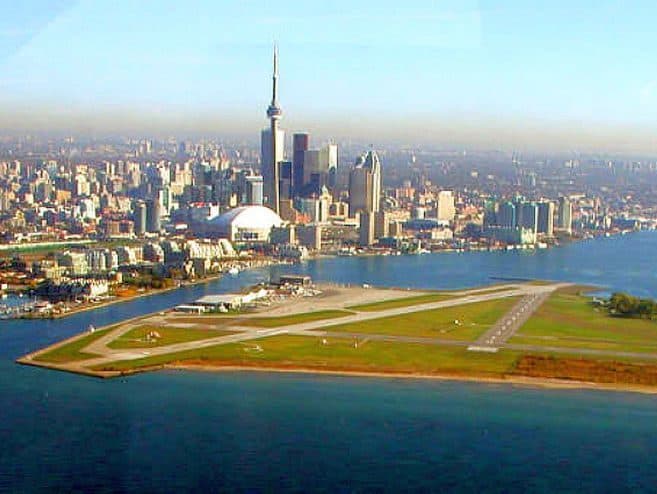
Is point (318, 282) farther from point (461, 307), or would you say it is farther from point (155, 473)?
point (155, 473)

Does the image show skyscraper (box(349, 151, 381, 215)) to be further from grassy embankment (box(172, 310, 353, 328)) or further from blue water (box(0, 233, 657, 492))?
blue water (box(0, 233, 657, 492))

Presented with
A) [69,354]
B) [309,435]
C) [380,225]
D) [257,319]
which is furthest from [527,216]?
[309,435]

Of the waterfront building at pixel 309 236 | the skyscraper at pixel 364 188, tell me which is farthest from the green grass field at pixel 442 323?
the skyscraper at pixel 364 188

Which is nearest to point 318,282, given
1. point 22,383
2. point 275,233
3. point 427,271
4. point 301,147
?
point 427,271

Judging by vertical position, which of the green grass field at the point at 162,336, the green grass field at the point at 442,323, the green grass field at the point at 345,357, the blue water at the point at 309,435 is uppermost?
the green grass field at the point at 442,323

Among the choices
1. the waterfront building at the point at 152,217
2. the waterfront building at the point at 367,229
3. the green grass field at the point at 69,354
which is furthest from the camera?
the waterfront building at the point at 152,217

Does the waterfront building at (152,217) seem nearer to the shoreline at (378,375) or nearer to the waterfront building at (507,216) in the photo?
the waterfront building at (507,216)

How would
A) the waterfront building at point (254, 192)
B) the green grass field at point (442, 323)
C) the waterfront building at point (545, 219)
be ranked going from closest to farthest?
the green grass field at point (442, 323), the waterfront building at point (545, 219), the waterfront building at point (254, 192)
